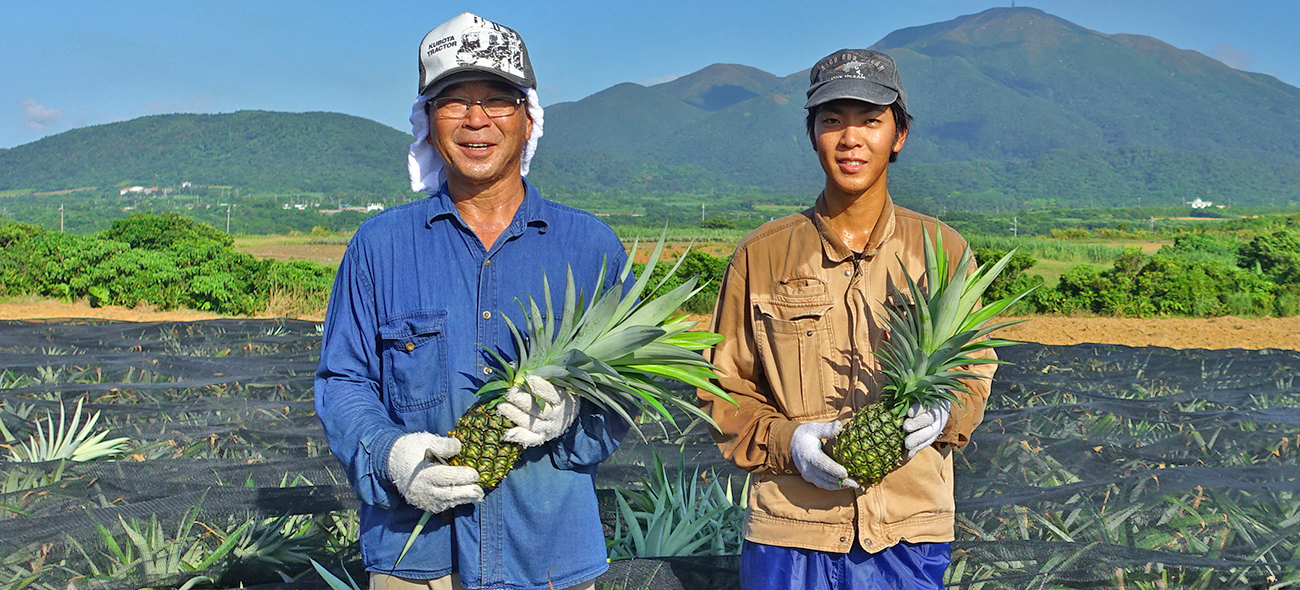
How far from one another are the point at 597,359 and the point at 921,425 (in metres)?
0.85

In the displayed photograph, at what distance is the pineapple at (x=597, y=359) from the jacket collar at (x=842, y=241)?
425mm

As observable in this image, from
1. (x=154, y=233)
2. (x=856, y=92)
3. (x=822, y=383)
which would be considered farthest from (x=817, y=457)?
(x=154, y=233)

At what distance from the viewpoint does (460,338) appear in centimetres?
247

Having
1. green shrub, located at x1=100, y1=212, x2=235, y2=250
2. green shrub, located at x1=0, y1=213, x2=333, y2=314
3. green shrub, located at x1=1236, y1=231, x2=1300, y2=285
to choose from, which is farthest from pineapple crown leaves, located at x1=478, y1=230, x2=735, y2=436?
green shrub, located at x1=1236, y1=231, x2=1300, y2=285

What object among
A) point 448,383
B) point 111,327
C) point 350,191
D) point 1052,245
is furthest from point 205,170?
point 448,383

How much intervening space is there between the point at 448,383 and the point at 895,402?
3.79 ft

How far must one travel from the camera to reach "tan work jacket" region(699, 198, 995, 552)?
8.59 feet

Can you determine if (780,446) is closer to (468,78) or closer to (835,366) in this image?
(835,366)

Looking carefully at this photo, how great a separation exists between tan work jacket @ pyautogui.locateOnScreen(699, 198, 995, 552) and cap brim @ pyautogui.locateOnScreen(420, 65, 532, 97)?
858 millimetres

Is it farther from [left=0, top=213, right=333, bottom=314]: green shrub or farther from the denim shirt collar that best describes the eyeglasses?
[left=0, top=213, right=333, bottom=314]: green shrub

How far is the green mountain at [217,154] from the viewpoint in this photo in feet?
561

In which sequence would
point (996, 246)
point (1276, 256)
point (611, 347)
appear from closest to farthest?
point (611, 347)
point (1276, 256)
point (996, 246)

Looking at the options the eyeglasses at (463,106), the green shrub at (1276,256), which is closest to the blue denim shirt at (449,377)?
the eyeglasses at (463,106)

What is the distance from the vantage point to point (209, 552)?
4082 millimetres
